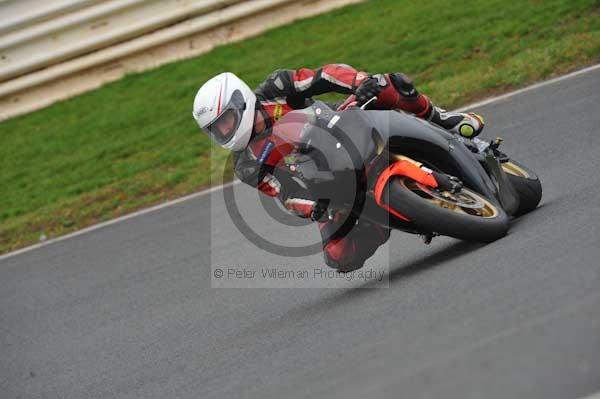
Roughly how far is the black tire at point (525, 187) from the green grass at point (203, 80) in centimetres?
479

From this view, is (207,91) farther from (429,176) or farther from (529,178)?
(529,178)

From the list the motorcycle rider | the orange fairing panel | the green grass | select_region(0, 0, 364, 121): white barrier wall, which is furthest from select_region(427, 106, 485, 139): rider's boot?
select_region(0, 0, 364, 121): white barrier wall

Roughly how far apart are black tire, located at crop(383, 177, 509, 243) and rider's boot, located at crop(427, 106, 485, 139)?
0.95m

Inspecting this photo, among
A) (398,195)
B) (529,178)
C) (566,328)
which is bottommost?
(529,178)

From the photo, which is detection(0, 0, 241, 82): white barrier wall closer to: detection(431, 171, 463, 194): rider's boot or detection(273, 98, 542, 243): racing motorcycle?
detection(273, 98, 542, 243): racing motorcycle

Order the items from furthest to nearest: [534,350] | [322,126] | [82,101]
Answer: [82,101]
[322,126]
[534,350]

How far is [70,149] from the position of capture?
14047 mm

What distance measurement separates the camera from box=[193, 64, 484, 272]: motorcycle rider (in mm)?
6195

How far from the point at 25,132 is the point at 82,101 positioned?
87 centimetres

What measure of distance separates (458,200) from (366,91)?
79 centimetres

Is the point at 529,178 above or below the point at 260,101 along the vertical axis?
below

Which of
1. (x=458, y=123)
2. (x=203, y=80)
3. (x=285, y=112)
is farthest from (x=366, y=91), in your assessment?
(x=203, y=80)

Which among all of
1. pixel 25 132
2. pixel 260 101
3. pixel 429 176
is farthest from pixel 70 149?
pixel 429 176

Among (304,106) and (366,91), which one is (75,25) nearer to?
(304,106)
